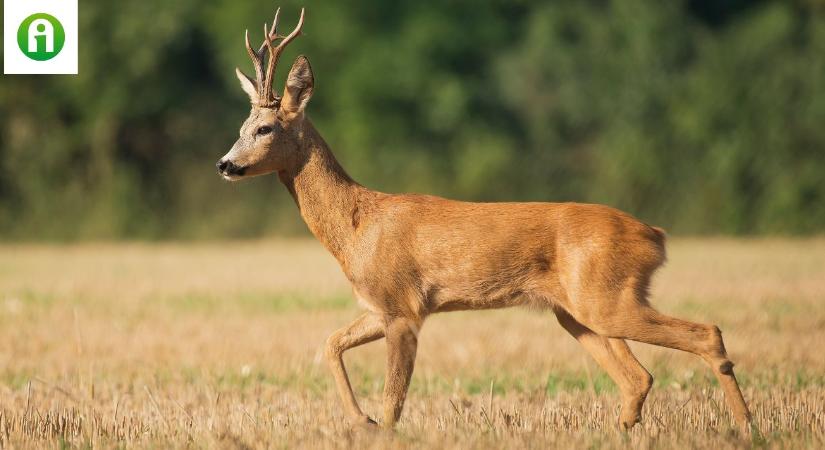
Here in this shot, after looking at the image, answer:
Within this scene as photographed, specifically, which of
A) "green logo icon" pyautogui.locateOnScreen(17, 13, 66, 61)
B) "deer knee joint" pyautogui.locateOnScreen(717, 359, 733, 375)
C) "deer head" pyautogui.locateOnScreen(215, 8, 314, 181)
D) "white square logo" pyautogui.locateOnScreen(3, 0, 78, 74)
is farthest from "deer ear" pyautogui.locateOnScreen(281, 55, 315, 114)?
"green logo icon" pyautogui.locateOnScreen(17, 13, 66, 61)

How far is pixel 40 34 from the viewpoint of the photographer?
14.2 m

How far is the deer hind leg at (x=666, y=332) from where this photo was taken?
6.86 m

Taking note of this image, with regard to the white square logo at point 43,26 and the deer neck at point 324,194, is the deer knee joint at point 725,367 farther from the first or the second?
the white square logo at point 43,26

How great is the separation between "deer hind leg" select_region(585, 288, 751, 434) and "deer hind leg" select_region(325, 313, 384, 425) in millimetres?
1240

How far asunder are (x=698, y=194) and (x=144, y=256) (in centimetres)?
1257

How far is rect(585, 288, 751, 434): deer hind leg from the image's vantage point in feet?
22.5

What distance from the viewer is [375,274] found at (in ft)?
23.0

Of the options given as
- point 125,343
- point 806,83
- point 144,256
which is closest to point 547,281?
point 125,343

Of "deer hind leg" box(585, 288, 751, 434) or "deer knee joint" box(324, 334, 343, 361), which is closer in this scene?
"deer hind leg" box(585, 288, 751, 434)

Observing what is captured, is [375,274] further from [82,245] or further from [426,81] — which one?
[426,81]

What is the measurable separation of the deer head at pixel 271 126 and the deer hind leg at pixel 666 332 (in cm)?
208

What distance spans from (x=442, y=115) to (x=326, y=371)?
24143 millimetres

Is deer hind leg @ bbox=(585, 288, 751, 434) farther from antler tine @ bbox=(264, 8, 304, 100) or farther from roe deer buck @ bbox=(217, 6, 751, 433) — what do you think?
antler tine @ bbox=(264, 8, 304, 100)

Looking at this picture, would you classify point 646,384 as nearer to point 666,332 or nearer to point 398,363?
point 666,332
